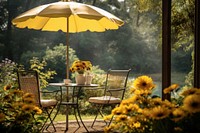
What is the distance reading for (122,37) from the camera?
16.4 meters

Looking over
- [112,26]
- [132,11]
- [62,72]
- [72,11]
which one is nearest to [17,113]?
[72,11]

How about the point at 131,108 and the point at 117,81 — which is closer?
the point at 131,108

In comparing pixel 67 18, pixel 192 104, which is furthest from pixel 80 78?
pixel 192 104

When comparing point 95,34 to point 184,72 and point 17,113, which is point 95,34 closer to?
point 184,72

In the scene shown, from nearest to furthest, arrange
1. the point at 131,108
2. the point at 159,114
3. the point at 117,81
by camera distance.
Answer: the point at 159,114 → the point at 131,108 → the point at 117,81

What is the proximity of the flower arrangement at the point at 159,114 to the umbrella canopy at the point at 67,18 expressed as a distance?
6.65 feet

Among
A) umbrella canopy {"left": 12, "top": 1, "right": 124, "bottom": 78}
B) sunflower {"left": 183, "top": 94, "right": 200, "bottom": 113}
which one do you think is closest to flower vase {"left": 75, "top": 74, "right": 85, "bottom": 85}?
umbrella canopy {"left": 12, "top": 1, "right": 124, "bottom": 78}

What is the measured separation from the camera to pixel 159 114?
1.98 meters

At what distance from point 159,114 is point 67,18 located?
133 inches

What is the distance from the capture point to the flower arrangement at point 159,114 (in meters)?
1.95

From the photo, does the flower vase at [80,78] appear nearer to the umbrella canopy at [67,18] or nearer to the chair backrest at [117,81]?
the umbrella canopy at [67,18]

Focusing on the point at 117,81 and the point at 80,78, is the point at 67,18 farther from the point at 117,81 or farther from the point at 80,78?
the point at 117,81

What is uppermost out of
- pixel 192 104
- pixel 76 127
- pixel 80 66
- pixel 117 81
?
pixel 80 66

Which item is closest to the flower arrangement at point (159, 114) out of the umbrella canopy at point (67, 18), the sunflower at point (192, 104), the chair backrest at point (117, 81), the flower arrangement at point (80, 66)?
the sunflower at point (192, 104)
